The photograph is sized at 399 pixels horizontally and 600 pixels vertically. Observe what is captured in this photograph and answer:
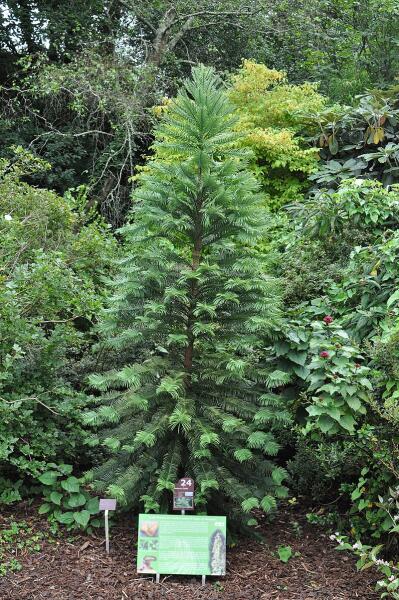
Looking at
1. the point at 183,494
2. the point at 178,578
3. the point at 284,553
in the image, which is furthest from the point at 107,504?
the point at 284,553

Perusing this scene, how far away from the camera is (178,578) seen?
11.6ft

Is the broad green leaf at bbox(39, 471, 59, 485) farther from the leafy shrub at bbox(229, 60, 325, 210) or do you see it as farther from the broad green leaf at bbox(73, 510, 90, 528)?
the leafy shrub at bbox(229, 60, 325, 210)

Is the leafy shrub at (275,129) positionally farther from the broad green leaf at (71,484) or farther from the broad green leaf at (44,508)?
the broad green leaf at (44,508)

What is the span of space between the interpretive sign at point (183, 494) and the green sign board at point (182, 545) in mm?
57

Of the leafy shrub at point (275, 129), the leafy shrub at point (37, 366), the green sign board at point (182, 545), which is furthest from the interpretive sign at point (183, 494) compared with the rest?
the leafy shrub at point (275, 129)

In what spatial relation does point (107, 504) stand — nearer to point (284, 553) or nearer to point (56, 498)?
point (56, 498)

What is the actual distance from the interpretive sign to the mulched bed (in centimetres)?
39

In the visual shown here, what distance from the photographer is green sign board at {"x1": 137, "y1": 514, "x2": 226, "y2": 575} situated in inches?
136

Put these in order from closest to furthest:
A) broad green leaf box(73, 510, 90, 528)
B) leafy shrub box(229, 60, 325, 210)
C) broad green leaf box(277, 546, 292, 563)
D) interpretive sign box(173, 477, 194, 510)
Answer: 1. interpretive sign box(173, 477, 194, 510)
2. broad green leaf box(277, 546, 292, 563)
3. broad green leaf box(73, 510, 90, 528)
4. leafy shrub box(229, 60, 325, 210)

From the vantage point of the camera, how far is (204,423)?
364 cm

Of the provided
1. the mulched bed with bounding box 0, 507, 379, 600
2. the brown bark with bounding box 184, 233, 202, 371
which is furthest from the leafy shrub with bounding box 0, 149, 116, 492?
the brown bark with bounding box 184, 233, 202, 371

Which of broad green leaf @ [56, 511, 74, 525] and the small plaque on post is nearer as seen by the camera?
the small plaque on post

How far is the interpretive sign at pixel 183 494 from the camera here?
11.5 ft

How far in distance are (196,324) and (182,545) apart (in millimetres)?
1149
